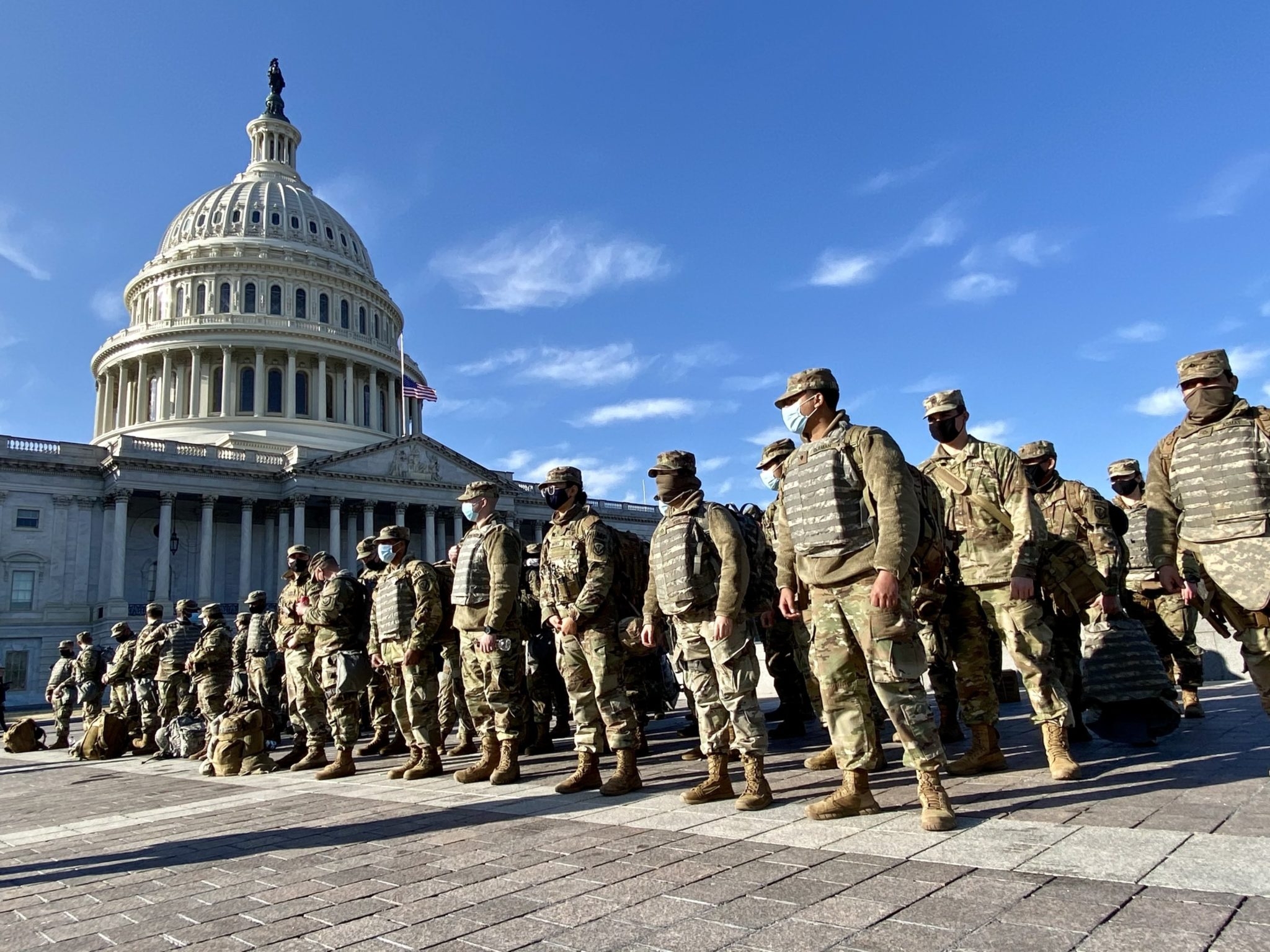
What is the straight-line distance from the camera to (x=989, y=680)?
6480 millimetres

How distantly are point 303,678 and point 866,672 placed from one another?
7.81 metres

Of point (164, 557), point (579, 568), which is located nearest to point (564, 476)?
point (579, 568)

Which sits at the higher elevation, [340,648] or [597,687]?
[340,648]

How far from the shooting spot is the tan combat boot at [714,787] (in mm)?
5957

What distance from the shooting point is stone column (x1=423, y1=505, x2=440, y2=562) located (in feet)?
195

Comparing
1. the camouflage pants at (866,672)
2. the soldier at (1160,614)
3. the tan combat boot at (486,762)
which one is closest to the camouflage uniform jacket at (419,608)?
the tan combat boot at (486,762)

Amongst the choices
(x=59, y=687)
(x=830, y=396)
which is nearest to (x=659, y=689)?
(x=830, y=396)

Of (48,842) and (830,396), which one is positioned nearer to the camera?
(830,396)

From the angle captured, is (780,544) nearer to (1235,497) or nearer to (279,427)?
(1235,497)

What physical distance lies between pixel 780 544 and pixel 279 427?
6595 centimetres

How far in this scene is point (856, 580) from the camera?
528 centimetres

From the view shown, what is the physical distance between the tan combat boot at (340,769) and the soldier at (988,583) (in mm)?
6197

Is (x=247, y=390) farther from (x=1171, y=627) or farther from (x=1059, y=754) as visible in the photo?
(x=1059, y=754)

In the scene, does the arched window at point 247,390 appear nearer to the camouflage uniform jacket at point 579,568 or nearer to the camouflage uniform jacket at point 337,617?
the camouflage uniform jacket at point 337,617
